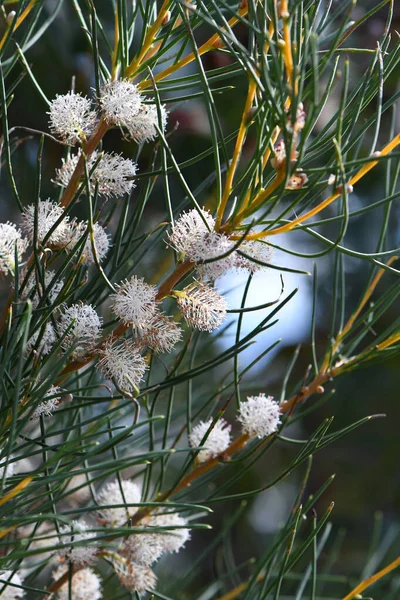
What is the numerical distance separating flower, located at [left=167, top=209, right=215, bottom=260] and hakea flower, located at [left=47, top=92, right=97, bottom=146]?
6 centimetres

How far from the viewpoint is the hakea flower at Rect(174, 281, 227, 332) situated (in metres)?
0.28

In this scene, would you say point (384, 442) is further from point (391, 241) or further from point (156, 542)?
point (156, 542)

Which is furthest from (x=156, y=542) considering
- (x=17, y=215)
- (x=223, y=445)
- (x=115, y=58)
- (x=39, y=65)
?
(x=39, y=65)

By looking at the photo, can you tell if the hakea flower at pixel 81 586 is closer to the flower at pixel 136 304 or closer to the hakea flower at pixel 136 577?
the hakea flower at pixel 136 577

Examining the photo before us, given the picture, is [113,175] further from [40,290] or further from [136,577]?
[136,577]

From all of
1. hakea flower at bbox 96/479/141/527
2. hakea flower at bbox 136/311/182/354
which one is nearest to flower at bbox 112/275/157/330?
hakea flower at bbox 136/311/182/354

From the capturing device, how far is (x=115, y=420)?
0.49 meters

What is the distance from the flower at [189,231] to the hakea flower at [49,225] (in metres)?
0.05

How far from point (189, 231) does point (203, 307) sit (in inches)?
1.2

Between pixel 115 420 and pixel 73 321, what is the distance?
234mm

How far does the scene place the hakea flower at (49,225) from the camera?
30 centimetres

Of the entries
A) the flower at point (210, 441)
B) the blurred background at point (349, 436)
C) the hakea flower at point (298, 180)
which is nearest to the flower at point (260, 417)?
the flower at point (210, 441)

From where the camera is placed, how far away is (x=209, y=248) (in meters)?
0.27

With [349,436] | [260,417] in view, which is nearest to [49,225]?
[260,417]
